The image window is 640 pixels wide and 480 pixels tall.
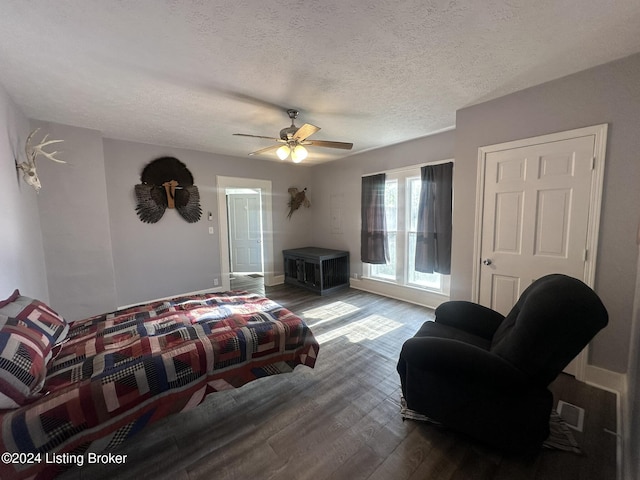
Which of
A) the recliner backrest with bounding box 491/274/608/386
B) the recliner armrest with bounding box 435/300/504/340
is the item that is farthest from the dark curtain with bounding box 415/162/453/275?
the recliner backrest with bounding box 491/274/608/386

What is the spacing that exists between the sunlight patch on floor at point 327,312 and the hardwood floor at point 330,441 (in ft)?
3.38

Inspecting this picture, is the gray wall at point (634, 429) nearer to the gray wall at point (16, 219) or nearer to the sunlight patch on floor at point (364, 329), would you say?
the sunlight patch on floor at point (364, 329)

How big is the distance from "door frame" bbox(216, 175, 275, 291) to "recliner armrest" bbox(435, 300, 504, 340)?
143 inches

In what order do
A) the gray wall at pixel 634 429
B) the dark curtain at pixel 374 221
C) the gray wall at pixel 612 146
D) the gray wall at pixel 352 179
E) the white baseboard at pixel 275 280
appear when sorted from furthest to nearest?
the white baseboard at pixel 275 280 → the dark curtain at pixel 374 221 → the gray wall at pixel 352 179 → the gray wall at pixel 612 146 → the gray wall at pixel 634 429

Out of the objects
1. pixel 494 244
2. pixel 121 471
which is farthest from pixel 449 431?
pixel 121 471

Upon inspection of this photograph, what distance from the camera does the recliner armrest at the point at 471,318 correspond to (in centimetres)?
199

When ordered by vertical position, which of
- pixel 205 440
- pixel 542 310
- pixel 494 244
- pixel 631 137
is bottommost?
pixel 205 440

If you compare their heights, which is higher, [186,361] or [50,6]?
[50,6]

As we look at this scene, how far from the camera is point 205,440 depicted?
1.62 metres

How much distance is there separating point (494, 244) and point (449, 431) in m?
1.76

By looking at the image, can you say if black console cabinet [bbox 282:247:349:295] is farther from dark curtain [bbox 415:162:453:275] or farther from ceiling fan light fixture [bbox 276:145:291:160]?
ceiling fan light fixture [bbox 276:145:291:160]

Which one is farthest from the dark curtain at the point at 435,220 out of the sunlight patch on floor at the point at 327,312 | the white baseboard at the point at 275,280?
the white baseboard at the point at 275,280

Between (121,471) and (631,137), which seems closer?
(121,471)

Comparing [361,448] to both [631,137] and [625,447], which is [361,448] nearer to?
[625,447]
